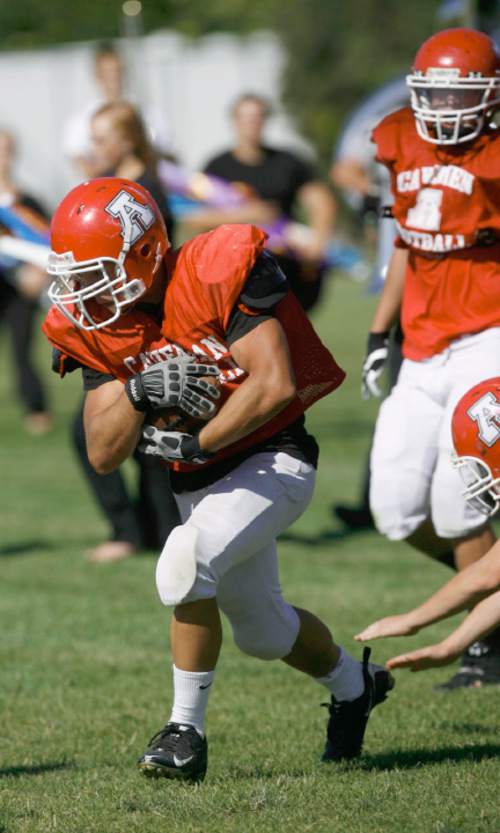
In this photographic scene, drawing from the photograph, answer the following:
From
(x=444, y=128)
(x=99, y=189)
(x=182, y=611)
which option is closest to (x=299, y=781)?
(x=182, y=611)

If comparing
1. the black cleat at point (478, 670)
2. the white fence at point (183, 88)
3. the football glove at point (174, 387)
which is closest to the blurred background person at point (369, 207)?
the black cleat at point (478, 670)

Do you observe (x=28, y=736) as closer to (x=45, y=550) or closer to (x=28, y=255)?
(x=45, y=550)

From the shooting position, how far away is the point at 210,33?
1880 inches

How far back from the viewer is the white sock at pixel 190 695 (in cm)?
338

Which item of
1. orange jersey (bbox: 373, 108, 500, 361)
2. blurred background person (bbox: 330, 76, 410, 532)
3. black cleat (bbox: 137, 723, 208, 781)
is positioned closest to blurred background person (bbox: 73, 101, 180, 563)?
blurred background person (bbox: 330, 76, 410, 532)

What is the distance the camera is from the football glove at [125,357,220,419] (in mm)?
3195

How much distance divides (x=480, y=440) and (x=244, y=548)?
0.69 metres

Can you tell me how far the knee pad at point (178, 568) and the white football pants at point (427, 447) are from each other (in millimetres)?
1124

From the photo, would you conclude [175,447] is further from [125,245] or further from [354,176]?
[354,176]

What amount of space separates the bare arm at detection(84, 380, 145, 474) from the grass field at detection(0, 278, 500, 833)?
878 mm

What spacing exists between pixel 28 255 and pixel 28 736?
13.5 ft

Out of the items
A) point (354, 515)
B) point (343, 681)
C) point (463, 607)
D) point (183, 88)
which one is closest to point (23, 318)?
point (354, 515)

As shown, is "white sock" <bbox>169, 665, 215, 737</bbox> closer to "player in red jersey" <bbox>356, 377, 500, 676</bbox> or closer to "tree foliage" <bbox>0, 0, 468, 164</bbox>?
Result: "player in red jersey" <bbox>356, 377, 500, 676</bbox>

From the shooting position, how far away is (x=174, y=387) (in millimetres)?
3189
